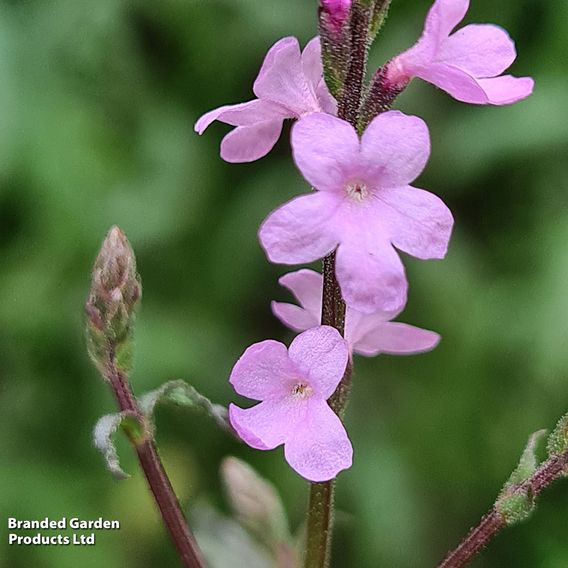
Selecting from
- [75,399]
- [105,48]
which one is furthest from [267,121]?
[105,48]

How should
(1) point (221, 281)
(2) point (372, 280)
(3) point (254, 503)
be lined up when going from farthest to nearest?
(1) point (221, 281), (3) point (254, 503), (2) point (372, 280)

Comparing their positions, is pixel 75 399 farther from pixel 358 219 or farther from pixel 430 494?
pixel 358 219

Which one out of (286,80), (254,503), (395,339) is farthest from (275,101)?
(254,503)

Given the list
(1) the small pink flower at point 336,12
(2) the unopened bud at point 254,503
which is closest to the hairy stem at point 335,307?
(1) the small pink flower at point 336,12

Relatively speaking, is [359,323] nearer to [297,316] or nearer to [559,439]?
[297,316]

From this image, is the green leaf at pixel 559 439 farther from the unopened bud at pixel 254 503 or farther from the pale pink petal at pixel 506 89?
the unopened bud at pixel 254 503

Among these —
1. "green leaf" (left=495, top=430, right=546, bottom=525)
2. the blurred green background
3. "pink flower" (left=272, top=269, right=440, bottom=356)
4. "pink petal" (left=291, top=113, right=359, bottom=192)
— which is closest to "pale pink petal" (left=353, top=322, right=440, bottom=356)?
"pink flower" (left=272, top=269, right=440, bottom=356)
